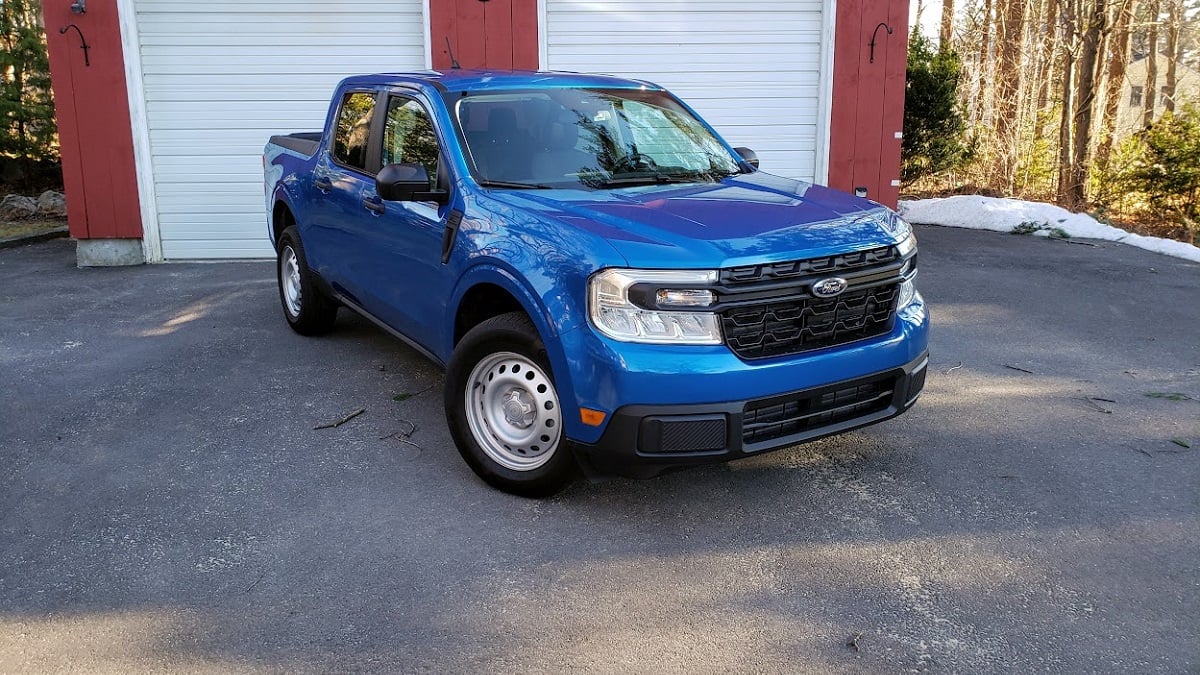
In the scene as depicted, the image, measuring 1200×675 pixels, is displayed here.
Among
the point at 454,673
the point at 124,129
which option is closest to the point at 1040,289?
the point at 454,673

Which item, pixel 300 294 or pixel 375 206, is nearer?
pixel 375 206

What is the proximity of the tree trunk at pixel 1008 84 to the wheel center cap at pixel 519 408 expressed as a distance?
14290 mm

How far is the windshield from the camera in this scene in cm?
461

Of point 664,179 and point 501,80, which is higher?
point 501,80

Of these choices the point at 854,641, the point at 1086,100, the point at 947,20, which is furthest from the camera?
the point at 947,20

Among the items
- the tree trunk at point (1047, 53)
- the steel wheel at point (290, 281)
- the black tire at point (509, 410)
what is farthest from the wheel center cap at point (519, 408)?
the tree trunk at point (1047, 53)

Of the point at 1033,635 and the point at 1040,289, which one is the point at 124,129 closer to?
the point at 1040,289

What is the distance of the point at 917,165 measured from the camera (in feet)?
51.5

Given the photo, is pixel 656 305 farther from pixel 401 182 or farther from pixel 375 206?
pixel 375 206

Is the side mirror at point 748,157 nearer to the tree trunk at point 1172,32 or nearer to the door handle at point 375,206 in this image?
the door handle at point 375,206

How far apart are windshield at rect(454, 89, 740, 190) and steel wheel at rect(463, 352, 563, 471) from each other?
0.91 metres

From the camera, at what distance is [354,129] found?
5738 millimetres

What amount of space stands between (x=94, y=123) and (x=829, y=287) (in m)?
8.98

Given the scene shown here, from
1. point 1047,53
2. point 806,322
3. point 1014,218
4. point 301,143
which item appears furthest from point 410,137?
point 1047,53
